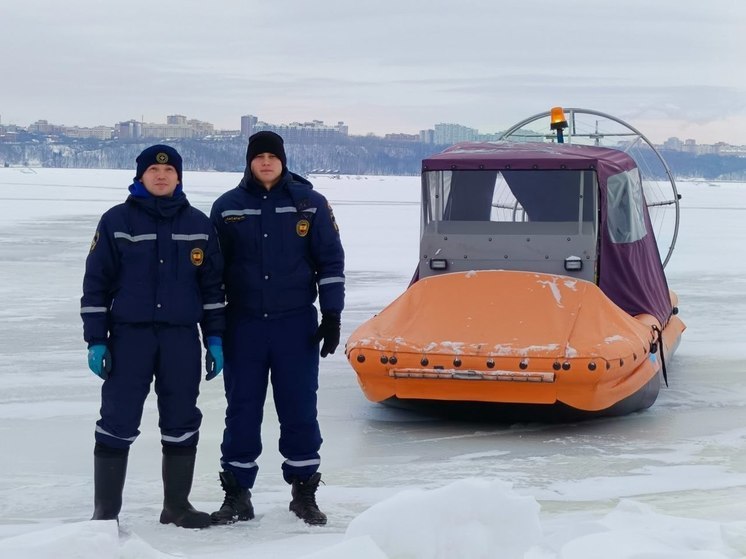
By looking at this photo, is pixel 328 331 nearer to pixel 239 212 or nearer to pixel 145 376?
pixel 239 212

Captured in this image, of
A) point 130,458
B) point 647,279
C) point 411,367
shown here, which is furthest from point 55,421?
point 647,279

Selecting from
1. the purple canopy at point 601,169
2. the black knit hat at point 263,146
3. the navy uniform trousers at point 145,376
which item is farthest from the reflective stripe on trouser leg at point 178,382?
the purple canopy at point 601,169

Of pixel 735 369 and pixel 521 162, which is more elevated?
pixel 521 162

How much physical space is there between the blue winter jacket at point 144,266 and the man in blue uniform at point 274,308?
22 cm

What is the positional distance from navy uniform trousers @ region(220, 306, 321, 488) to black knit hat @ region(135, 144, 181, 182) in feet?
2.02

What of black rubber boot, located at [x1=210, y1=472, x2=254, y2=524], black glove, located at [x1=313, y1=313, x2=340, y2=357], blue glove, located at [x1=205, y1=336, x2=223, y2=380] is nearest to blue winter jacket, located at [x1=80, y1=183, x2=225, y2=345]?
blue glove, located at [x1=205, y1=336, x2=223, y2=380]

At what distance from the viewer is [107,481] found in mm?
4164

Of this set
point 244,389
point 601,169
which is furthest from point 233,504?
point 601,169

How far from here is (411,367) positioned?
5992 millimetres

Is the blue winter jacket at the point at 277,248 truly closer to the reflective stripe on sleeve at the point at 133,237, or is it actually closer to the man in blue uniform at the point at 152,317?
the man in blue uniform at the point at 152,317

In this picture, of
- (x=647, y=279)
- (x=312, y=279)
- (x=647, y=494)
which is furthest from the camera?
(x=647, y=279)

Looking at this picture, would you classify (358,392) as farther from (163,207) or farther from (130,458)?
(163,207)

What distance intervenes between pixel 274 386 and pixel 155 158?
96 cm

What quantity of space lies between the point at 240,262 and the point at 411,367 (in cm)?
182
